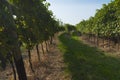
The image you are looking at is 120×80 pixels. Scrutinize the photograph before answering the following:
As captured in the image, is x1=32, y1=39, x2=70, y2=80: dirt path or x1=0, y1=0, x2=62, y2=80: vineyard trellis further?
x1=32, y1=39, x2=70, y2=80: dirt path

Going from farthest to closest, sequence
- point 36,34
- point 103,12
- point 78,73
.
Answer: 1. point 103,12
2. point 36,34
3. point 78,73

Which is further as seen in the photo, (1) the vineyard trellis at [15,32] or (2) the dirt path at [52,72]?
(2) the dirt path at [52,72]

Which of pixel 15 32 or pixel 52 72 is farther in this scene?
pixel 52 72

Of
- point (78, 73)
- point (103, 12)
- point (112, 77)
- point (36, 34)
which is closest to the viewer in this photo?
point (112, 77)

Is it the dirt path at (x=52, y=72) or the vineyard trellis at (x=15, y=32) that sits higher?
the vineyard trellis at (x=15, y=32)

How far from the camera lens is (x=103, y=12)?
44.2 m

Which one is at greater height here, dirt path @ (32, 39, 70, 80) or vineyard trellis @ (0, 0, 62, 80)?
vineyard trellis @ (0, 0, 62, 80)

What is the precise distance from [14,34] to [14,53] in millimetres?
1110

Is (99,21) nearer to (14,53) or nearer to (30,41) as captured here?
(30,41)

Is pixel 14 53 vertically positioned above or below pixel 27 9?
below

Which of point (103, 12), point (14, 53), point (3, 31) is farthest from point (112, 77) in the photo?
point (103, 12)

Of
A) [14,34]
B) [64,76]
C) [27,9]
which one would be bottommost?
[64,76]

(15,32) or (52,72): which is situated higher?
(15,32)

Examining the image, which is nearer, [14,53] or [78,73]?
[14,53]
